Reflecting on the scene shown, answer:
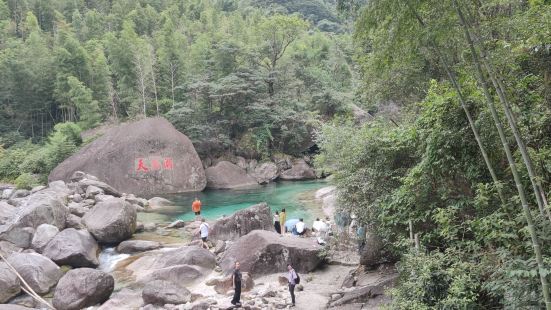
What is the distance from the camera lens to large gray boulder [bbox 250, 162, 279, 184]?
31.6 m

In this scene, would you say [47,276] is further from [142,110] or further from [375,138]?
[142,110]

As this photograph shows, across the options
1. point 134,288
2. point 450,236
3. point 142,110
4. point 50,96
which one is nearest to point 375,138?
point 450,236

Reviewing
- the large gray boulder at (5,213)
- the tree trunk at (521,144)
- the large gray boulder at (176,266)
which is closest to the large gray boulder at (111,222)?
the large gray boulder at (176,266)

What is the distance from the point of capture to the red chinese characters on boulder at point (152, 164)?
26650 millimetres

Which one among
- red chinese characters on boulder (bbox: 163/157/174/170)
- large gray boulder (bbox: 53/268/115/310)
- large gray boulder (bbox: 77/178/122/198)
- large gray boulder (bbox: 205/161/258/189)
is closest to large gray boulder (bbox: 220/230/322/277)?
large gray boulder (bbox: 53/268/115/310)

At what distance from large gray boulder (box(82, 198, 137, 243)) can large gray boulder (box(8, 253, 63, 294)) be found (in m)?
3.13

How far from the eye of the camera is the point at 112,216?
51.3ft

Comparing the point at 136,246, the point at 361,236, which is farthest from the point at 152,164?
the point at 361,236

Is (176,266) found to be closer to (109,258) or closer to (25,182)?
(109,258)

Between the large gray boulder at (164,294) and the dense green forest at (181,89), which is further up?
the dense green forest at (181,89)

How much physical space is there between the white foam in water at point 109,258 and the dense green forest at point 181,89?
15.5 meters

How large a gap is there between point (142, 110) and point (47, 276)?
26.9 metres

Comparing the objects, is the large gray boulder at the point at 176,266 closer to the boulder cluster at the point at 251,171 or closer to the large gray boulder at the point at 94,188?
the large gray boulder at the point at 94,188

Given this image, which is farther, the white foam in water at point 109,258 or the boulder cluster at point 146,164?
the boulder cluster at point 146,164
